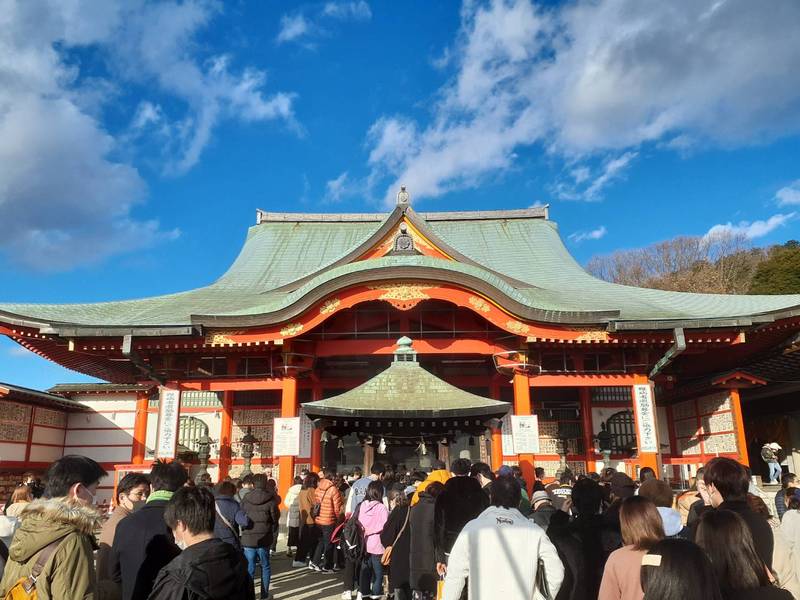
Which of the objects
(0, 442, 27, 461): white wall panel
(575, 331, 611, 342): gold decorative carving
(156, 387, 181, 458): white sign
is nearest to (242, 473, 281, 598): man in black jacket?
(156, 387, 181, 458): white sign

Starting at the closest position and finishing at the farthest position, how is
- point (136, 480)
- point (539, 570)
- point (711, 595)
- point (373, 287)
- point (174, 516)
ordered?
point (711, 595)
point (174, 516)
point (539, 570)
point (136, 480)
point (373, 287)

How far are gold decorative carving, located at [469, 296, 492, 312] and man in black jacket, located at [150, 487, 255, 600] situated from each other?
40.4 ft

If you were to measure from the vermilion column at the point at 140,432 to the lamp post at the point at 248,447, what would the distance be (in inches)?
102

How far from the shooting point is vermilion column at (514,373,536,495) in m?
14.3

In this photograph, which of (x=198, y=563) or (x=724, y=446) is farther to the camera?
(x=724, y=446)

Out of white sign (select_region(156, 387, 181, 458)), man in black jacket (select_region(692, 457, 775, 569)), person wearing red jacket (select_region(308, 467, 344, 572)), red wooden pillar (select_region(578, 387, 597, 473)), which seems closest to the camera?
man in black jacket (select_region(692, 457, 775, 569))

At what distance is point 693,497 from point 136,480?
203 inches

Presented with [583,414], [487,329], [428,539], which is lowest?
[428,539]

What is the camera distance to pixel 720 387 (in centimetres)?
1550

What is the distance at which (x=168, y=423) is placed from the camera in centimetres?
1459

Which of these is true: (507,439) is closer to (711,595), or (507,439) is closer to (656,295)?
(656,295)

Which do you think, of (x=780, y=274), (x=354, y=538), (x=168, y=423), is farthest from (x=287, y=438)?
(x=780, y=274)

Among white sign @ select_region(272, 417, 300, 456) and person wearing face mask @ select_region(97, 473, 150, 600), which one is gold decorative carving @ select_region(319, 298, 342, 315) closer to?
white sign @ select_region(272, 417, 300, 456)

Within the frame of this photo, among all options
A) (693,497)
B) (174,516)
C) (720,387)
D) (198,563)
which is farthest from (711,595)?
(720,387)
